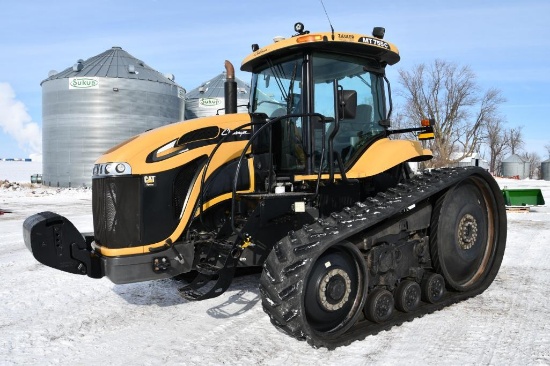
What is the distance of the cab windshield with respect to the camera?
4.57m

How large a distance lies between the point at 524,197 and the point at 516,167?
50.2 m

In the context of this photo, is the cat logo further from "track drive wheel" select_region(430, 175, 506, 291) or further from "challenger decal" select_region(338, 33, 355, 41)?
"track drive wheel" select_region(430, 175, 506, 291)

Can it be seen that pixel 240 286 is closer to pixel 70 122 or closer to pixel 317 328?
→ pixel 317 328

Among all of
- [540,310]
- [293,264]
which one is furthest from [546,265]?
[293,264]

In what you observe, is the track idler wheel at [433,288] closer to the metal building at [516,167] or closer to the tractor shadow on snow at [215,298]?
the tractor shadow on snow at [215,298]

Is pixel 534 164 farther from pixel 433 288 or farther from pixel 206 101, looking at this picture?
pixel 433 288

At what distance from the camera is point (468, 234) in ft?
17.7

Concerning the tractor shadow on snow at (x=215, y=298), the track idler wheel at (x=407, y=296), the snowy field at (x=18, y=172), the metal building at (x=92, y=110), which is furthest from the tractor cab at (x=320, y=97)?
the snowy field at (x=18, y=172)

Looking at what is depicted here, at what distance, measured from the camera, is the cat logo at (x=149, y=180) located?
13.5 feet

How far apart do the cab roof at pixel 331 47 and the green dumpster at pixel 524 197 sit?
1307cm

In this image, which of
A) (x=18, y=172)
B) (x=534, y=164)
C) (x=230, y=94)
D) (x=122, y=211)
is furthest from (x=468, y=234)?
(x=534, y=164)

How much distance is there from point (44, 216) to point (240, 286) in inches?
97.5

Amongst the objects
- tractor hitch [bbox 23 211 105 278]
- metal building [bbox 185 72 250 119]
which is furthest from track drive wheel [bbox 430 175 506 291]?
metal building [bbox 185 72 250 119]

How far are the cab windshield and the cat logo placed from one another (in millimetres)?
1258
